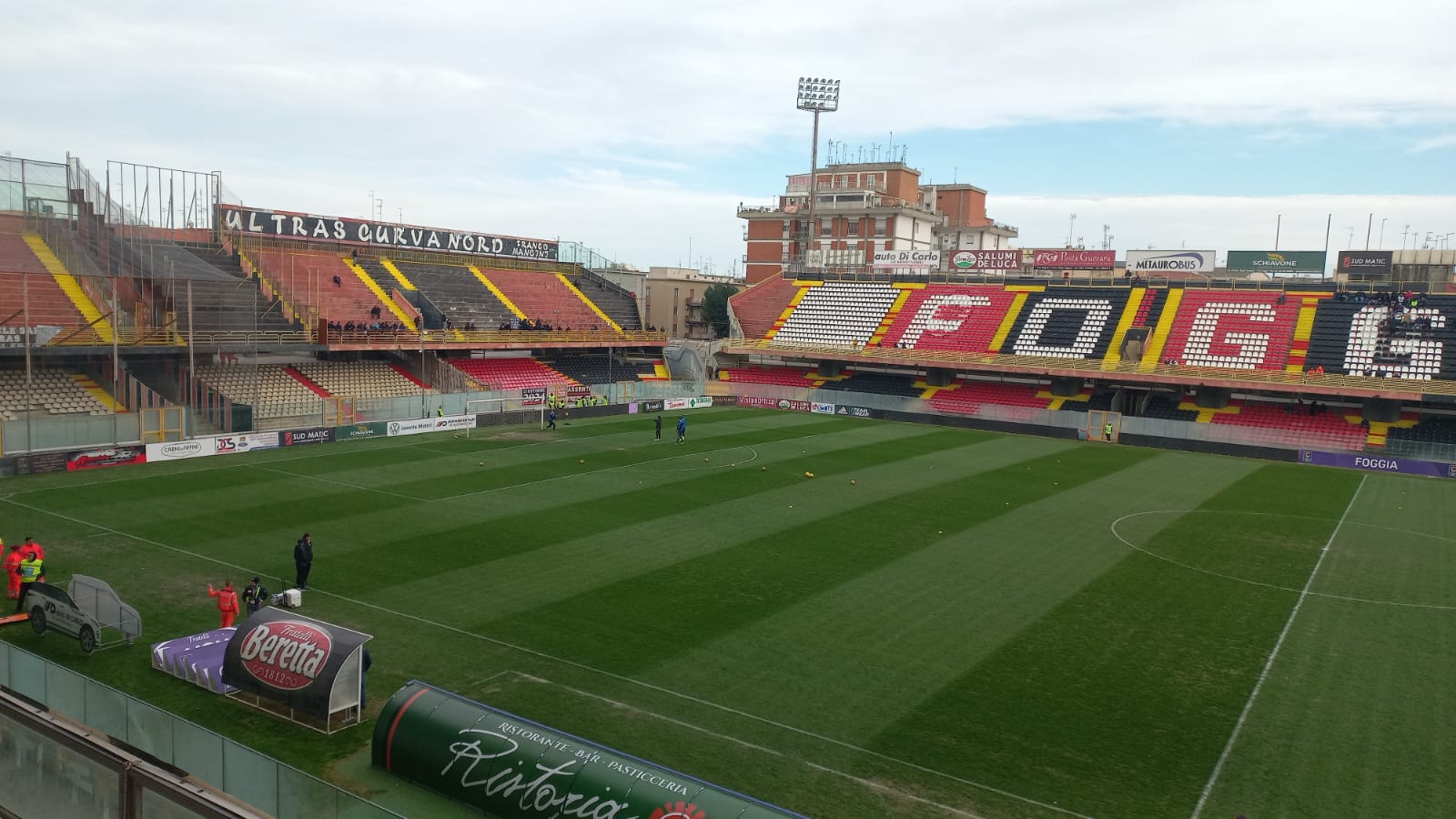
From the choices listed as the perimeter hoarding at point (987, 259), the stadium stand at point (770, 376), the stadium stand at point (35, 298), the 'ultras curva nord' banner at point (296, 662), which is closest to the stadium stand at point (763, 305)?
the stadium stand at point (770, 376)

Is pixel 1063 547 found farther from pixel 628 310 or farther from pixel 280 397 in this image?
pixel 628 310

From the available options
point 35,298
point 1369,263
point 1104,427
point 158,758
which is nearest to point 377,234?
point 35,298

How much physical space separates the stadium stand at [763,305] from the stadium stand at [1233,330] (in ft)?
88.4

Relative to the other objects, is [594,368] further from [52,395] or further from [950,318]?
[52,395]

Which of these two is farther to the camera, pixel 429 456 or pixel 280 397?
pixel 280 397

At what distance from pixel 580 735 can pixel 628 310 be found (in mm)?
59846

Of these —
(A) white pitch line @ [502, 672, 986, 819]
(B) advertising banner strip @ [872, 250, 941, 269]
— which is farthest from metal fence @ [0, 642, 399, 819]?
(B) advertising banner strip @ [872, 250, 941, 269]

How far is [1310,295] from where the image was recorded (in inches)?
2224

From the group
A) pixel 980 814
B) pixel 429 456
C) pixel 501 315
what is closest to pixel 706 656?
pixel 980 814

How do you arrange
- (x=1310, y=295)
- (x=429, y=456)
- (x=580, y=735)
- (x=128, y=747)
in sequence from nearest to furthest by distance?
(x=128, y=747) < (x=580, y=735) < (x=429, y=456) < (x=1310, y=295)

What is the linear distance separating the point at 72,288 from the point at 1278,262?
65.2 m

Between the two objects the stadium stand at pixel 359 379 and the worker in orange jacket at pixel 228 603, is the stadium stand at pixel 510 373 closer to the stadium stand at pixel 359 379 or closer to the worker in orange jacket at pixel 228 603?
the stadium stand at pixel 359 379

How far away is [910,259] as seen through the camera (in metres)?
71.1

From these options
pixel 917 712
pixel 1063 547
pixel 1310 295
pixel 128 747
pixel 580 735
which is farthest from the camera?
pixel 1310 295
